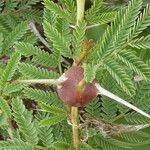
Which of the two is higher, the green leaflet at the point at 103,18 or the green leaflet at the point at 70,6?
the green leaflet at the point at 70,6

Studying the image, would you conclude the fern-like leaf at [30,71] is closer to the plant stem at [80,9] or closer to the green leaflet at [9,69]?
the green leaflet at [9,69]

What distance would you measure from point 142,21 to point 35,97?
378mm

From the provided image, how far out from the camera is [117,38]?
764 mm

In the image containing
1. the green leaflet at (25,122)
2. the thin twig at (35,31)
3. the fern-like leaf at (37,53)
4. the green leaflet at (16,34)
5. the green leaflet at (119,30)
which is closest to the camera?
the green leaflet at (119,30)

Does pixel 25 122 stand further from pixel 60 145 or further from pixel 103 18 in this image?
pixel 103 18

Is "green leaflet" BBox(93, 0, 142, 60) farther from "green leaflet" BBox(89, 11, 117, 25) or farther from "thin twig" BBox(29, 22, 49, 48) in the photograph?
"thin twig" BBox(29, 22, 49, 48)

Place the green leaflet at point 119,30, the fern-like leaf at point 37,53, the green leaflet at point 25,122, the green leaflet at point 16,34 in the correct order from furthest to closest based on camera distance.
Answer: the green leaflet at point 16,34 → the green leaflet at point 25,122 → the fern-like leaf at point 37,53 → the green leaflet at point 119,30

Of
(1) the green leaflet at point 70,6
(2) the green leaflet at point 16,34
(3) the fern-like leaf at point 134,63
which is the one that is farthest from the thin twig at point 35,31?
(3) the fern-like leaf at point 134,63

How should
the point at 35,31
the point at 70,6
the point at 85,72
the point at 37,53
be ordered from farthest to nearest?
the point at 35,31, the point at 37,53, the point at 70,6, the point at 85,72

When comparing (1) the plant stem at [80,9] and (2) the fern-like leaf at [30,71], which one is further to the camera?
(2) the fern-like leaf at [30,71]

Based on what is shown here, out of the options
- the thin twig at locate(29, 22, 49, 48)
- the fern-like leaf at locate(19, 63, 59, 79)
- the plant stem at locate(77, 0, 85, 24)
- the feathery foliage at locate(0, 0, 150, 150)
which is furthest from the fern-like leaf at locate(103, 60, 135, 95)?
the thin twig at locate(29, 22, 49, 48)

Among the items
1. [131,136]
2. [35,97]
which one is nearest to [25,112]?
[35,97]

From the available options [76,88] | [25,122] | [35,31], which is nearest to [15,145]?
[25,122]

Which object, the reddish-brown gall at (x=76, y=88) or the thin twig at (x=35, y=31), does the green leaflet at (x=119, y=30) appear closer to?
the reddish-brown gall at (x=76, y=88)
